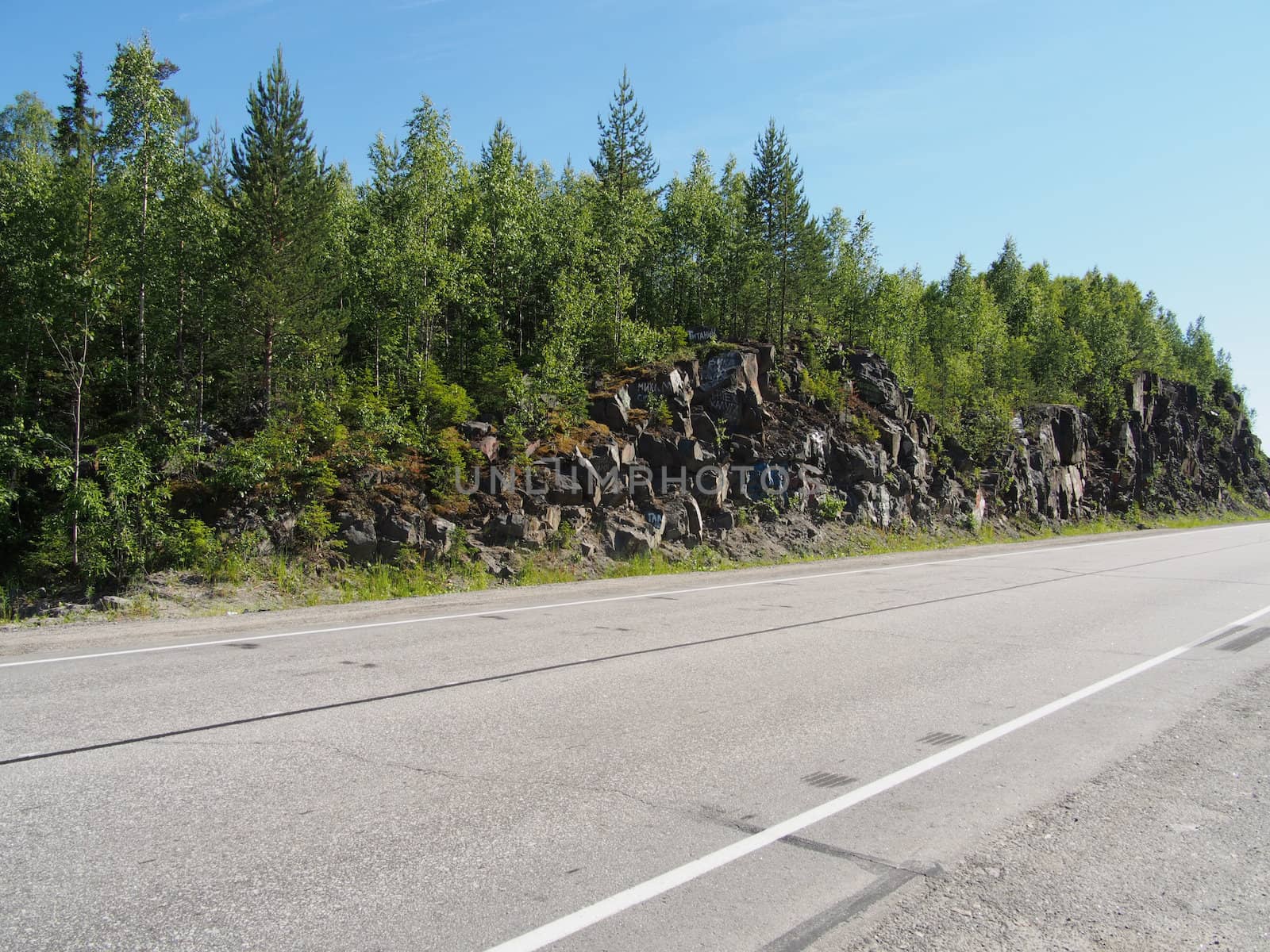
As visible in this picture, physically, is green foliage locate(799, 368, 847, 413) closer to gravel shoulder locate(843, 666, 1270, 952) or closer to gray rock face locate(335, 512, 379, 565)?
gray rock face locate(335, 512, 379, 565)

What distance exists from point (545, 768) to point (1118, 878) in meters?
3.32

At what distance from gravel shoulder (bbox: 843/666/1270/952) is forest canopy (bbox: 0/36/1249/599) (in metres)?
14.8

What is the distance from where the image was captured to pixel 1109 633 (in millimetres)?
10883

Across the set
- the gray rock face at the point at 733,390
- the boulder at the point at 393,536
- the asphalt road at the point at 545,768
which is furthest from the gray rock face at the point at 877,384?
the asphalt road at the point at 545,768

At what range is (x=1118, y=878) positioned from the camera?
403cm

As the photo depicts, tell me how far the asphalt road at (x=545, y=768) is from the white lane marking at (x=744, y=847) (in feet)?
0.07

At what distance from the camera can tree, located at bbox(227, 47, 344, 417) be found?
64.4ft

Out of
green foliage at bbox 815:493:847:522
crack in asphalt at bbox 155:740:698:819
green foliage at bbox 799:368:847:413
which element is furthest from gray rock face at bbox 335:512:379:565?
green foliage at bbox 799:368:847:413

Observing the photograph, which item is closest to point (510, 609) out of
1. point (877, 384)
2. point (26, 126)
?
point (877, 384)

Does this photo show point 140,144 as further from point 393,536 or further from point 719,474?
point 719,474

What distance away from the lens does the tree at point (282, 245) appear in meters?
19.6

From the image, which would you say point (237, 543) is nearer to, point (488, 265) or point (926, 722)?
point (926, 722)

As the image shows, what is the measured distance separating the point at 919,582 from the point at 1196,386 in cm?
6520

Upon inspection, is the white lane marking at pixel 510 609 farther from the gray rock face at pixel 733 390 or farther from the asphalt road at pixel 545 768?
the gray rock face at pixel 733 390
